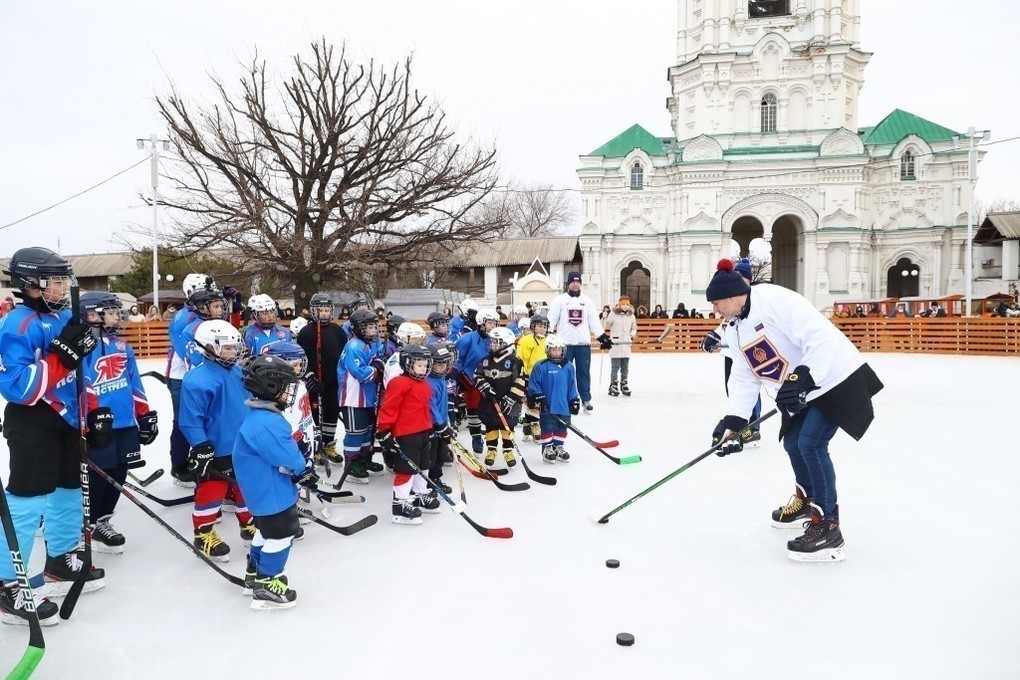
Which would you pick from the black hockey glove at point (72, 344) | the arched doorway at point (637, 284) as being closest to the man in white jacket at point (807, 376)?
the black hockey glove at point (72, 344)

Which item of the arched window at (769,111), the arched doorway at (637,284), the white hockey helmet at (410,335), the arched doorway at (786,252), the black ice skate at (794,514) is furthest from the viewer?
the arched doorway at (786,252)

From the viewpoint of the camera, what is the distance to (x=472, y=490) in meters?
5.16

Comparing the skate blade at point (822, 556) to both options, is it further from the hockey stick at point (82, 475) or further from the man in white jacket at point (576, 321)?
the man in white jacket at point (576, 321)

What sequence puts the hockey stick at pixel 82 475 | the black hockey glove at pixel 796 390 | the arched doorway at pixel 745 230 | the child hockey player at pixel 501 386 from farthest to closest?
1. the arched doorway at pixel 745 230
2. the child hockey player at pixel 501 386
3. the black hockey glove at pixel 796 390
4. the hockey stick at pixel 82 475

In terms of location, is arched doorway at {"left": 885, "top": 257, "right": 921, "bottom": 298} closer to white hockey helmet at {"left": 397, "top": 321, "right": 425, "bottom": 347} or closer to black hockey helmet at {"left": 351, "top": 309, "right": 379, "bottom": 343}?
black hockey helmet at {"left": 351, "top": 309, "right": 379, "bottom": 343}

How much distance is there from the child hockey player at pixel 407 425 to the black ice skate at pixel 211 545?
1.12 meters

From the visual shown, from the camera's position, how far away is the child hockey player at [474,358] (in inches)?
251

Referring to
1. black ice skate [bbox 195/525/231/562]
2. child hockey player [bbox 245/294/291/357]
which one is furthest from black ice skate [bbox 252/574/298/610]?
child hockey player [bbox 245/294/291/357]

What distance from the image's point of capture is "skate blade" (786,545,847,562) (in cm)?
362

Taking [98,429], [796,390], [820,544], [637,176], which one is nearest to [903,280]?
[637,176]

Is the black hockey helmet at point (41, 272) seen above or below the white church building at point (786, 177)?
below

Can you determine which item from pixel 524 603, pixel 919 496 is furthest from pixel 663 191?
pixel 524 603

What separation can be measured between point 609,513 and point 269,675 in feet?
7.86

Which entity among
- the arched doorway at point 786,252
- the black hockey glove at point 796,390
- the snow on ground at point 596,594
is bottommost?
the snow on ground at point 596,594
